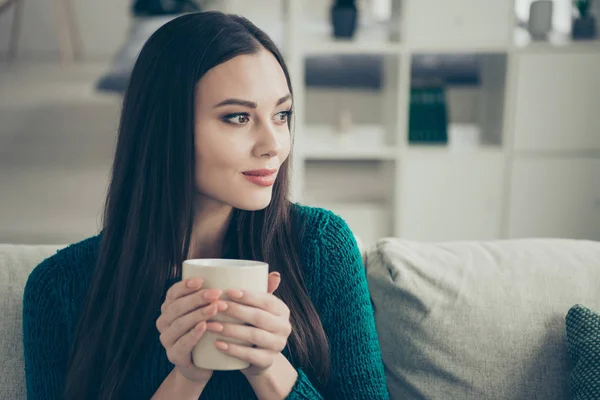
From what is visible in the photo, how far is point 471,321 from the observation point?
3.56ft

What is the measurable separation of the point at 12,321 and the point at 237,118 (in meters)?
0.51

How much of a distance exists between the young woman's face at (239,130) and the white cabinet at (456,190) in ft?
6.68

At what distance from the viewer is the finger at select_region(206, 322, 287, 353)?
70cm

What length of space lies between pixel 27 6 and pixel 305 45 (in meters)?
4.37

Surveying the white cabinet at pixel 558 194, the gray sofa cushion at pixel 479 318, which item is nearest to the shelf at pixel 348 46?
the white cabinet at pixel 558 194

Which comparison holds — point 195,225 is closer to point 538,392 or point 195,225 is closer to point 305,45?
point 538,392

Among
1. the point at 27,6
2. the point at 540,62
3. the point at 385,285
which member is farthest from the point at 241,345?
the point at 27,6

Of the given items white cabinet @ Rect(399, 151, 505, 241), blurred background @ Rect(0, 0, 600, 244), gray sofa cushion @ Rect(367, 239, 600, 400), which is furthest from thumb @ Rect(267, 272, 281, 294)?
white cabinet @ Rect(399, 151, 505, 241)

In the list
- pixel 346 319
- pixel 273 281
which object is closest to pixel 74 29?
pixel 346 319

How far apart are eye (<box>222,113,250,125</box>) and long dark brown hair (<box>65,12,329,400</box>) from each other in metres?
0.05

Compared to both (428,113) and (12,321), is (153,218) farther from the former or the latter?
(428,113)

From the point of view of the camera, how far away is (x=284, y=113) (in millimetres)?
982

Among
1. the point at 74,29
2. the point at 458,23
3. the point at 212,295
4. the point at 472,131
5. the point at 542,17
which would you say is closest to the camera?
the point at 212,295

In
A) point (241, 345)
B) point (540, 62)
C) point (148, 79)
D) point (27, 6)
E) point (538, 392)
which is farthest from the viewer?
point (27, 6)
